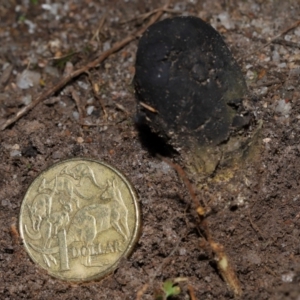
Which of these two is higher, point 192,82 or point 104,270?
point 192,82

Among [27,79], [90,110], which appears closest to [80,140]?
[90,110]

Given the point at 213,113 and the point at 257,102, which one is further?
the point at 257,102

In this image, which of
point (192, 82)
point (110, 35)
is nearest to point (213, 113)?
point (192, 82)

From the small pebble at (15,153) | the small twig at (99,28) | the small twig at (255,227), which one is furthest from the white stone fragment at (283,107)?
the small pebble at (15,153)

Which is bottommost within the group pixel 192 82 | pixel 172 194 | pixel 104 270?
pixel 104 270

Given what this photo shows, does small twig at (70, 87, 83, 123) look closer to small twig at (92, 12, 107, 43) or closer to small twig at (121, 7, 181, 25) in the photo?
small twig at (92, 12, 107, 43)

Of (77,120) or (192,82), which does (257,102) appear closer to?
(192,82)

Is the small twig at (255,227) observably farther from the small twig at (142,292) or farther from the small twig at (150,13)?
the small twig at (150,13)
